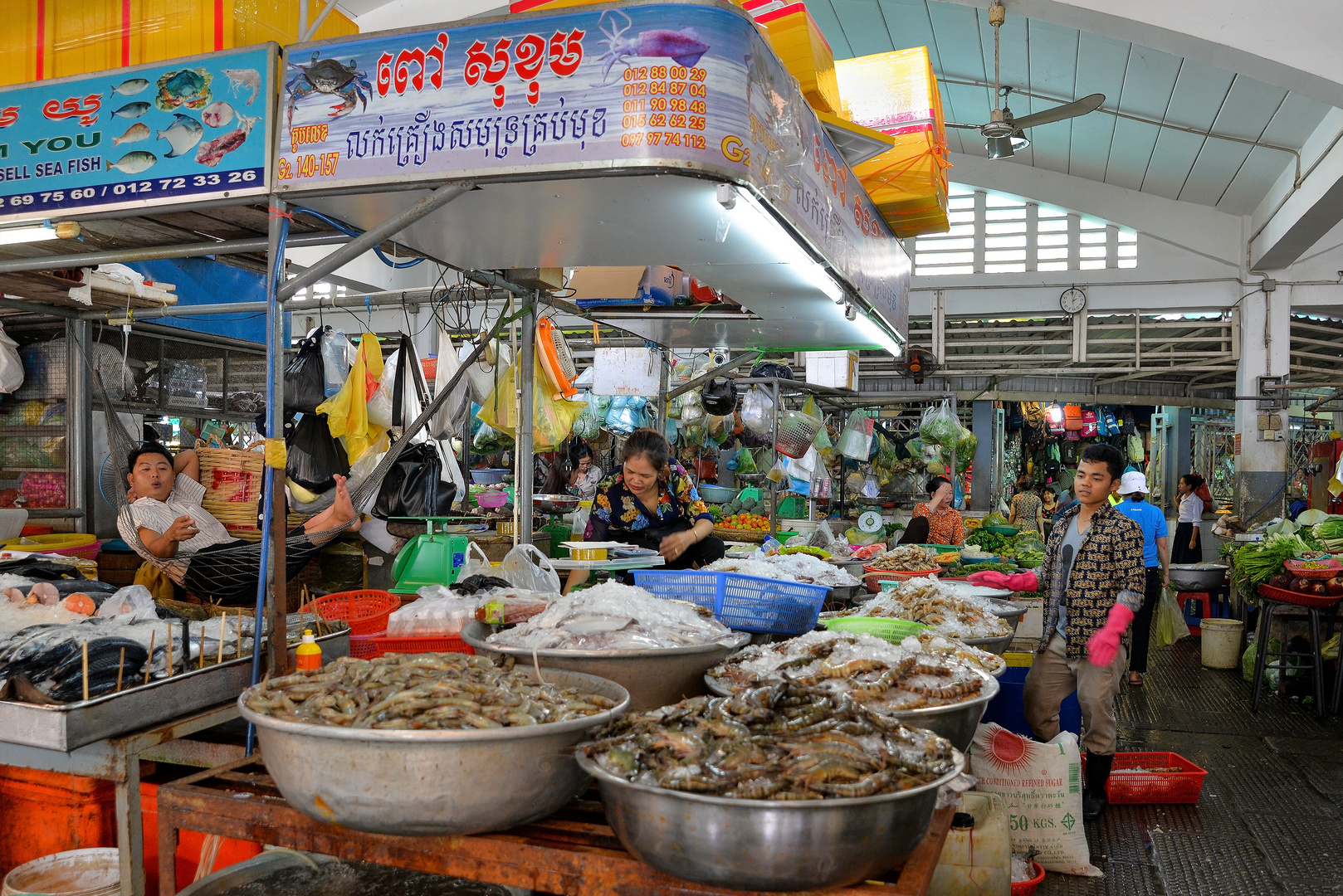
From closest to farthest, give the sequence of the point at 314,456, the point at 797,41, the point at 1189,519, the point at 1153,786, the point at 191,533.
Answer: the point at 797,41 → the point at 191,533 → the point at 1153,786 → the point at 314,456 → the point at 1189,519

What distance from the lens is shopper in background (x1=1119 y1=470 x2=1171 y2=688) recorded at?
7598 millimetres

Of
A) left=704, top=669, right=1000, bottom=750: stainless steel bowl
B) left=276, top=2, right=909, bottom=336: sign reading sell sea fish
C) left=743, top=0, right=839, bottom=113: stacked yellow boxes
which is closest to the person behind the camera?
left=704, top=669, right=1000, bottom=750: stainless steel bowl

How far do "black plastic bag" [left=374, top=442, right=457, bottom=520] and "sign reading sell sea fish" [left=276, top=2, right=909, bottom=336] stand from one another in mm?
3185

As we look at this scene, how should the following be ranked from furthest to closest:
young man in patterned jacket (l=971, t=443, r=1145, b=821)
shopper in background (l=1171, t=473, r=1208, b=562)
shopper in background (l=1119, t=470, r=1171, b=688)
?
shopper in background (l=1171, t=473, r=1208, b=562) < shopper in background (l=1119, t=470, r=1171, b=688) < young man in patterned jacket (l=971, t=443, r=1145, b=821)

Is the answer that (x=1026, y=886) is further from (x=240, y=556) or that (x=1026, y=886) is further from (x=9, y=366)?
(x=9, y=366)

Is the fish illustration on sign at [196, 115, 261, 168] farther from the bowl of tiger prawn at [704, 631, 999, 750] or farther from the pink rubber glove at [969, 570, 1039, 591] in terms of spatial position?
the pink rubber glove at [969, 570, 1039, 591]

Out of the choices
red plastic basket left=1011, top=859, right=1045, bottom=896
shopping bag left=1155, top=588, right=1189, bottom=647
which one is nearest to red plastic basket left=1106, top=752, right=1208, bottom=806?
red plastic basket left=1011, top=859, right=1045, bottom=896

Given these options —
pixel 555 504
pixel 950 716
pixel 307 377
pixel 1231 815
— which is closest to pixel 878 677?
pixel 950 716

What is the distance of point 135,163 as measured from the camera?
2848mm

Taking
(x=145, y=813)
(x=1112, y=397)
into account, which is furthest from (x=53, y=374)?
(x=1112, y=397)

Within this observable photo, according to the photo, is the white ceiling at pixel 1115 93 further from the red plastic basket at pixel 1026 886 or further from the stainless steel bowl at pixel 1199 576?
the red plastic basket at pixel 1026 886

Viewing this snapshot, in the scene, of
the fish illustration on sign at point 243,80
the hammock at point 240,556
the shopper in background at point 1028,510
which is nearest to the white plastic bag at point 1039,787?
the hammock at point 240,556

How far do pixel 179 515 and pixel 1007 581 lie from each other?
4.63m

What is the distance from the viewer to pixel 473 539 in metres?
6.19
